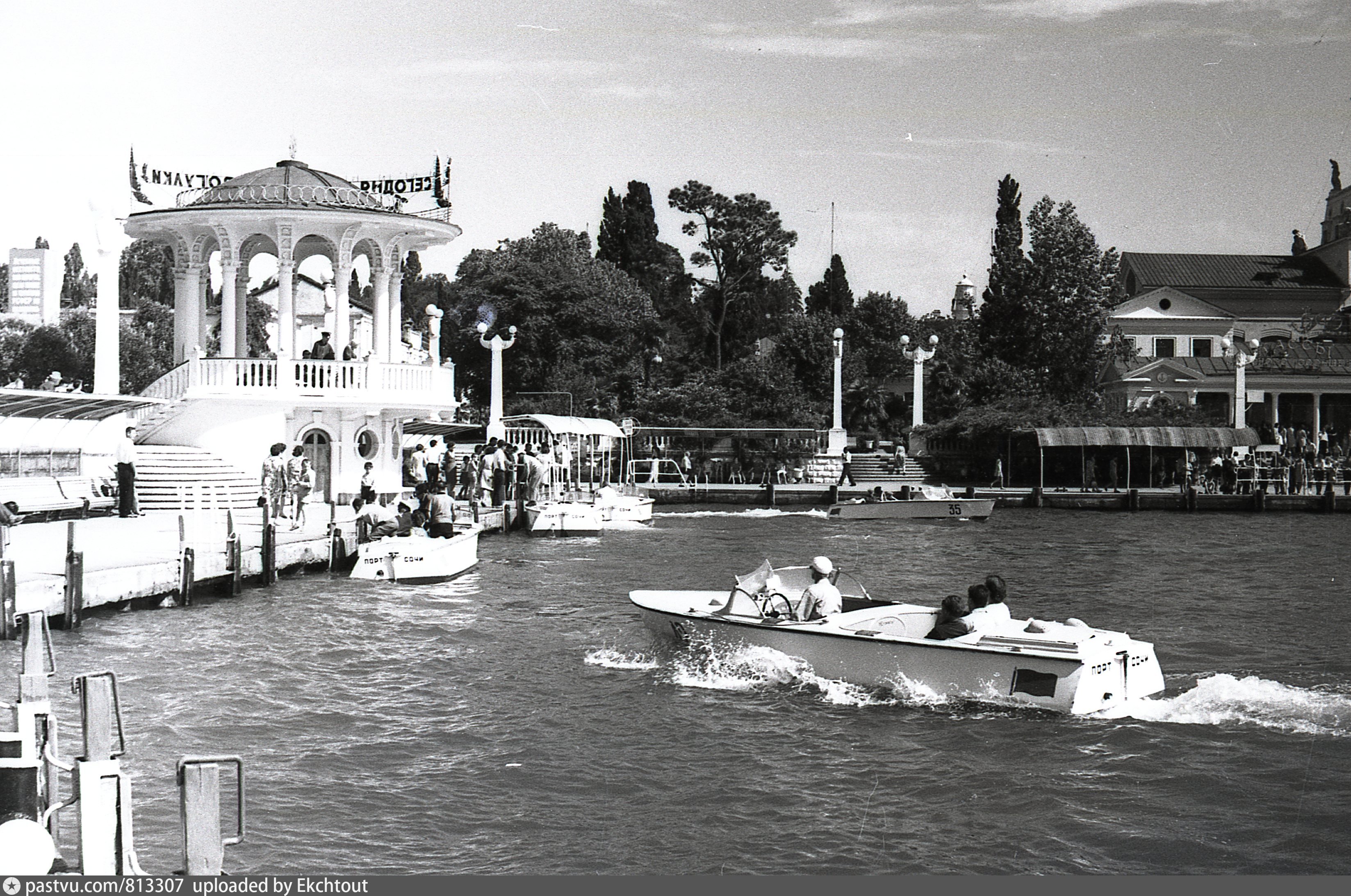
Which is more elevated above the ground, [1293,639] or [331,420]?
[331,420]

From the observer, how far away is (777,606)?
15.9 meters

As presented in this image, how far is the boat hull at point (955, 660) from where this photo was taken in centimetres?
1359

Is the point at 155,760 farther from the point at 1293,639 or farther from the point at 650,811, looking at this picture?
the point at 1293,639

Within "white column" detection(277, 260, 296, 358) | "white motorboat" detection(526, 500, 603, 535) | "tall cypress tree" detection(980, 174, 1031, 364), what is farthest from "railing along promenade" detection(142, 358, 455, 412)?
"tall cypress tree" detection(980, 174, 1031, 364)

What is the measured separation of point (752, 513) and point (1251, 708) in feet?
106

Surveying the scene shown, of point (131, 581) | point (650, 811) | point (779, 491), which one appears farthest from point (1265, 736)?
point (779, 491)

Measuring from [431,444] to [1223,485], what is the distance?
28365mm

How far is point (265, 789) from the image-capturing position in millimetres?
11102

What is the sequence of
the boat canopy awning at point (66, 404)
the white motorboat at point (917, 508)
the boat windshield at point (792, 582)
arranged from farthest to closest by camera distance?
1. the white motorboat at point (917, 508)
2. the boat canopy awning at point (66, 404)
3. the boat windshield at point (792, 582)

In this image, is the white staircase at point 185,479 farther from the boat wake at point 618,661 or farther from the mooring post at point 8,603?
the boat wake at point 618,661

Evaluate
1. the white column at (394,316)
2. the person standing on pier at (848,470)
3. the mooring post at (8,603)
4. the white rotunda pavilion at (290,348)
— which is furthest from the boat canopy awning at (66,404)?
the person standing on pier at (848,470)

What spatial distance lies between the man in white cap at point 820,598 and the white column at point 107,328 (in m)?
18.6

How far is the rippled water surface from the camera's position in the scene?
1010 cm

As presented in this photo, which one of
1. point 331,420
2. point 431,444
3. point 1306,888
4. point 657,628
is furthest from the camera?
point 431,444
